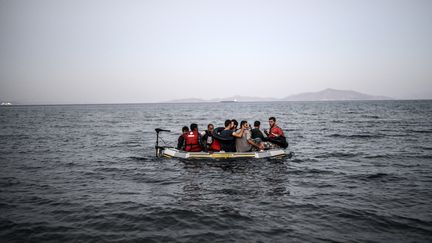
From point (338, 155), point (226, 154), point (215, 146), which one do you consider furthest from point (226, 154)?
point (338, 155)

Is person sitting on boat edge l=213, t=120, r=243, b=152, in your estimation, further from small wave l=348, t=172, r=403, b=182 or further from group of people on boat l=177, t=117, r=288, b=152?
small wave l=348, t=172, r=403, b=182

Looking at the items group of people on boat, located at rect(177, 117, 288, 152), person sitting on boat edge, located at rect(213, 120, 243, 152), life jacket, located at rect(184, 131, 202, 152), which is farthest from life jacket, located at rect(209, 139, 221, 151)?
life jacket, located at rect(184, 131, 202, 152)

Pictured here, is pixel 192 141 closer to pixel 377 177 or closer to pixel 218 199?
pixel 218 199

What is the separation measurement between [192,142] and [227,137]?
1935 mm

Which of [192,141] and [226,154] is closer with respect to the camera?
[226,154]

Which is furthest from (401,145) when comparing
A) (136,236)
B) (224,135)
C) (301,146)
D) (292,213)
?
(136,236)

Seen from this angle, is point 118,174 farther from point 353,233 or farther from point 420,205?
point 420,205

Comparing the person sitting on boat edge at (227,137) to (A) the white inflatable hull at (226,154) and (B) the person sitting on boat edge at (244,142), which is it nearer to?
(B) the person sitting on boat edge at (244,142)

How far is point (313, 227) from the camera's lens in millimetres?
7719

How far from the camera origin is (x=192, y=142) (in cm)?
1638

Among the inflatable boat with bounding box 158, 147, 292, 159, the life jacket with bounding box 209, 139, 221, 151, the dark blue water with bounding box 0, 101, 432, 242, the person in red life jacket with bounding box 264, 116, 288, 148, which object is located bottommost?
the dark blue water with bounding box 0, 101, 432, 242

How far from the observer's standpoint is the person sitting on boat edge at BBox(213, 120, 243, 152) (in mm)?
16156

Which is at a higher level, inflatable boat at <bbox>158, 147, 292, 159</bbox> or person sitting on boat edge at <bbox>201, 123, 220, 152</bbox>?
person sitting on boat edge at <bbox>201, 123, 220, 152</bbox>

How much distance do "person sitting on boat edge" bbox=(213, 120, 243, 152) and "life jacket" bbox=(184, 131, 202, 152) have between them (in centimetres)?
107
